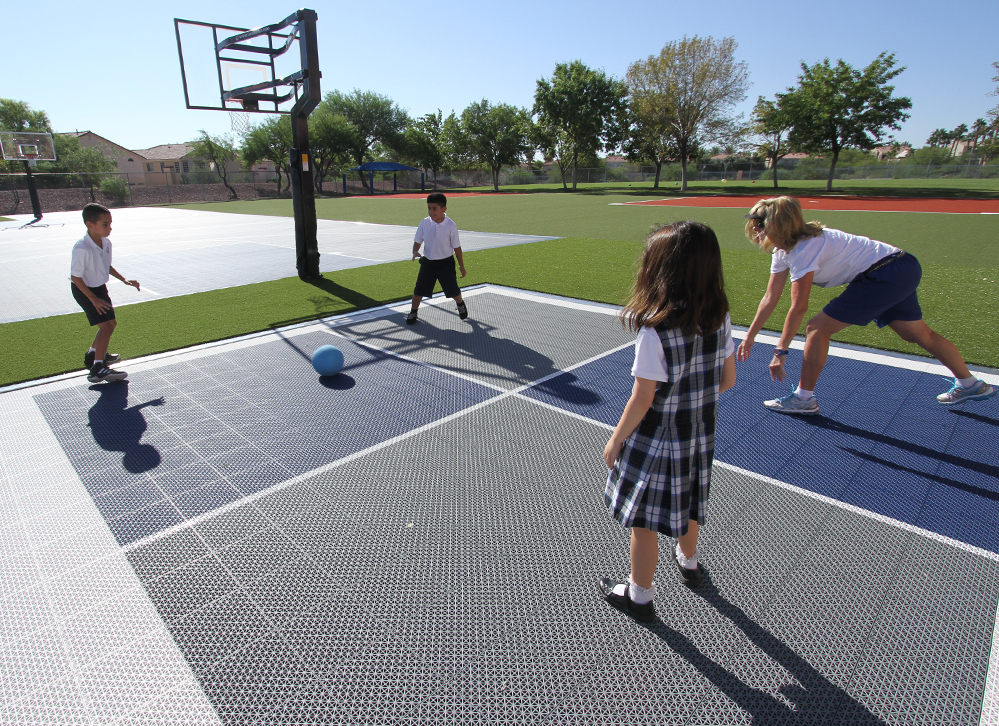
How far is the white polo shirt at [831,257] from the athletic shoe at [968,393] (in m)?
1.46

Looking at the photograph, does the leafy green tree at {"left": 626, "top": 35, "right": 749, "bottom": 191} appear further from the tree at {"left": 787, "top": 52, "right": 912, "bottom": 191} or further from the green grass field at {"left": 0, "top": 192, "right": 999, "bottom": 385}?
the green grass field at {"left": 0, "top": 192, "right": 999, "bottom": 385}

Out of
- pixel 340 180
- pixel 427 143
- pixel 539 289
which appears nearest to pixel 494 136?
pixel 427 143

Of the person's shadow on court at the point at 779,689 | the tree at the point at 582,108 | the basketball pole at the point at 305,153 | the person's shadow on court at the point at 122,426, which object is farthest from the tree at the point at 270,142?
the person's shadow on court at the point at 779,689

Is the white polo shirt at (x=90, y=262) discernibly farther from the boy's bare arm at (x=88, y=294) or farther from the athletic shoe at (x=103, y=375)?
the athletic shoe at (x=103, y=375)

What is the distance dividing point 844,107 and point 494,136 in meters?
36.3

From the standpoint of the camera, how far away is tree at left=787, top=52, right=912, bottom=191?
40.0m

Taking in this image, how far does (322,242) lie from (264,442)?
12.9m

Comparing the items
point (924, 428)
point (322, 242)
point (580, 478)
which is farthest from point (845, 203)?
point (580, 478)

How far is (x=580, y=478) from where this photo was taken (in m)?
3.72

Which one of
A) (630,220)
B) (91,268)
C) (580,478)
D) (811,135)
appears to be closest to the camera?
(580,478)

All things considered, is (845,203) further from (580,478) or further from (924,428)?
(580,478)

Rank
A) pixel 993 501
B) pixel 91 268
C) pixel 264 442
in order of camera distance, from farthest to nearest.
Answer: pixel 91 268, pixel 264 442, pixel 993 501

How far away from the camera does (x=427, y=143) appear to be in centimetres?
7125

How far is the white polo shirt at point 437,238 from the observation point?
23.7 ft
